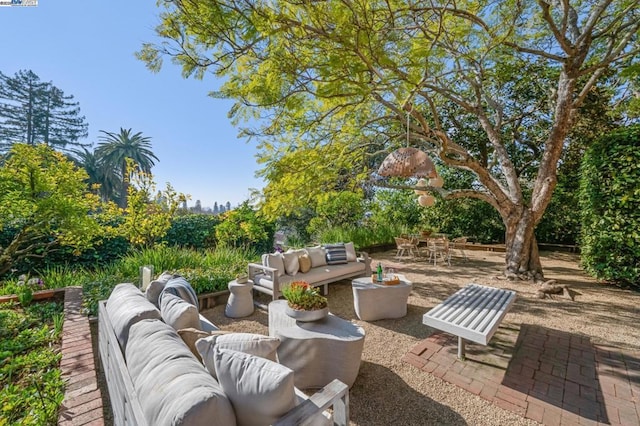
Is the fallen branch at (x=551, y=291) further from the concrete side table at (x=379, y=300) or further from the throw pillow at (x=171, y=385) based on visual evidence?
the throw pillow at (x=171, y=385)

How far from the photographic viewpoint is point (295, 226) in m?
12.6

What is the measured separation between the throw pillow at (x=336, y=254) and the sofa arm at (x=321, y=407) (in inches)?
165

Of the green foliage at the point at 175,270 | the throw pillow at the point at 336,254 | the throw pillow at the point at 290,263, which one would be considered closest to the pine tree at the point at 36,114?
the green foliage at the point at 175,270

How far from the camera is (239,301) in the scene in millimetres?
4445

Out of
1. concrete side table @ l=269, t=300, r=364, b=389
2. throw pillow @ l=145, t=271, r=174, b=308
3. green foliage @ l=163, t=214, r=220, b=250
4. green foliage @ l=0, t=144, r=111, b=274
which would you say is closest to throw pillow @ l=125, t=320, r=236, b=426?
concrete side table @ l=269, t=300, r=364, b=389

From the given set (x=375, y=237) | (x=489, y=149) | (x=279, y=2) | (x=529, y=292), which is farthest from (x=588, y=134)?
(x=279, y=2)

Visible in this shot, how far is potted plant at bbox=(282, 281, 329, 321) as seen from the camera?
2.75 meters

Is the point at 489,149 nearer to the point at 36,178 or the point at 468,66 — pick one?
the point at 468,66

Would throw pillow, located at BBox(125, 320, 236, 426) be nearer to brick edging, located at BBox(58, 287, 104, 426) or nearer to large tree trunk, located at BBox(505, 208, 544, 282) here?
brick edging, located at BBox(58, 287, 104, 426)

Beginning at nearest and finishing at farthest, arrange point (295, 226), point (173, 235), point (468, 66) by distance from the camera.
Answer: point (468, 66), point (173, 235), point (295, 226)

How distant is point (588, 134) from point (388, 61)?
30.6ft

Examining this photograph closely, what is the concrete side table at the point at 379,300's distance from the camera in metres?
4.16

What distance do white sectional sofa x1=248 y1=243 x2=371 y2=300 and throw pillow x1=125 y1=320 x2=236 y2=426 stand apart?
2.76 meters

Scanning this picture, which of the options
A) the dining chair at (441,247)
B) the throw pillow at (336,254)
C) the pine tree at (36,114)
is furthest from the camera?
the pine tree at (36,114)
